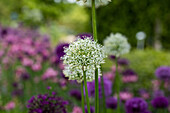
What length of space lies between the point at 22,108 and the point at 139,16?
9.35m

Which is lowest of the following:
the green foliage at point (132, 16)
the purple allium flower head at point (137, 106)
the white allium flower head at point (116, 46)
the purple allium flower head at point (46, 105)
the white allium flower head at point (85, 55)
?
the purple allium flower head at point (137, 106)

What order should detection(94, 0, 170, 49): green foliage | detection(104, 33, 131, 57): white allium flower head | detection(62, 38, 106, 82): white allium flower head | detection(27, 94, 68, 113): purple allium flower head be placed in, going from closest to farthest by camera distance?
detection(62, 38, 106, 82): white allium flower head
detection(27, 94, 68, 113): purple allium flower head
detection(104, 33, 131, 57): white allium flower head
detection(94, 0, 170, 49): green foliage

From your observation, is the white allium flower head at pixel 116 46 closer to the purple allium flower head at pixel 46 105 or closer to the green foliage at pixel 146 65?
the purple allium flower head at pixel 46 105

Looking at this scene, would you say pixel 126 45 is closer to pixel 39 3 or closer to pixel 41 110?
pixel 41 110

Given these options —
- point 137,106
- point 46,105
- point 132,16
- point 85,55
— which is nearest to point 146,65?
point 137,106

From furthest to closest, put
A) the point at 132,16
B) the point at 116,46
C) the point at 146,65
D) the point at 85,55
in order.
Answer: the point at 132,16 < the point at 146,65 < the point at 116,46 < the point at 85,55

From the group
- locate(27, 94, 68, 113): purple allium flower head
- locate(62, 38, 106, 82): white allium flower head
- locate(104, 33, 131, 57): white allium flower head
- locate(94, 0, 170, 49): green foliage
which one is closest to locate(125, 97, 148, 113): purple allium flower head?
locate(104, 33, 131, 57): white allium flower head

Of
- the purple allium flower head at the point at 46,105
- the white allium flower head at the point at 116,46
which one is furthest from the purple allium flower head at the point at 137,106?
the purple allium flower head at the point at 46,105

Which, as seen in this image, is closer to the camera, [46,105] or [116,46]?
[46,105]

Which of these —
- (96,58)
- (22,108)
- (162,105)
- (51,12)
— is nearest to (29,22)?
(51,12)

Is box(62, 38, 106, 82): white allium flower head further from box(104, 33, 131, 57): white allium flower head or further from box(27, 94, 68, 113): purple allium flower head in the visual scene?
box(104, 33, 131, 57): white allium flower head

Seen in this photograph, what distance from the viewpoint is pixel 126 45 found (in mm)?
2137

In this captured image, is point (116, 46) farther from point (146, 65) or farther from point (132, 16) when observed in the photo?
point (132, 16)

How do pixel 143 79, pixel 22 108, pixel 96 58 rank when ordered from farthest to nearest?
pixel 143 79
pixel 22 108
pixel 96 58
